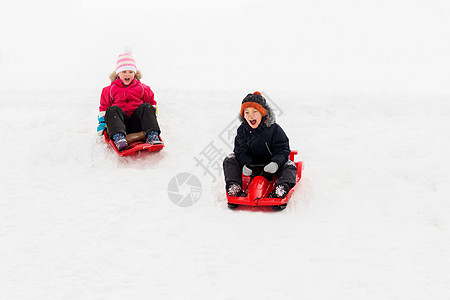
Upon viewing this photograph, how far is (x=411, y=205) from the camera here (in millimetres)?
4207

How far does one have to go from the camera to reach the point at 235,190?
4.27 m

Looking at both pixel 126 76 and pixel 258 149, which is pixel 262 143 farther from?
pixel 126 76

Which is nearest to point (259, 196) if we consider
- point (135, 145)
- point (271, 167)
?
point (271, 167)

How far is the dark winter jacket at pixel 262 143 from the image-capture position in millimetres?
4492

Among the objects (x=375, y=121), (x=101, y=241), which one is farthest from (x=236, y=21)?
(x=101, y=241)

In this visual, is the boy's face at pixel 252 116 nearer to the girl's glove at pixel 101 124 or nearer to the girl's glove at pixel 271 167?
the girl's glove at pixel 271 167

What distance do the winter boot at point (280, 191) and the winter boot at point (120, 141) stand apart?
1965 millimetres

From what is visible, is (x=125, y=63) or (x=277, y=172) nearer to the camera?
(x=277, y=172)

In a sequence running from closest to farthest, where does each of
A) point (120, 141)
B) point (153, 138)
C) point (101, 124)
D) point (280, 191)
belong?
point (280, 191) → point (120, 141) → point (153, 138) → point (101, 124)

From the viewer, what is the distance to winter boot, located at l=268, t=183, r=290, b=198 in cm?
416

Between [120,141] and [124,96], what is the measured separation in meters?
0.83

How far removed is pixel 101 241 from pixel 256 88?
4.86 m

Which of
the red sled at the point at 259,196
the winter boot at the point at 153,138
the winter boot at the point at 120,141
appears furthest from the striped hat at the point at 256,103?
the winter boot at the point at 120,141

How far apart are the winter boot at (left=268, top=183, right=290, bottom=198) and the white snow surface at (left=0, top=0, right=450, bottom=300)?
0.19m
